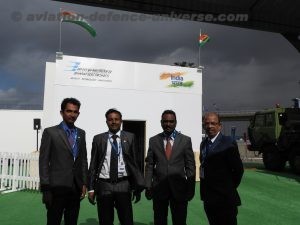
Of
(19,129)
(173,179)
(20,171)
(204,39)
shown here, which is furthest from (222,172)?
(19,129)

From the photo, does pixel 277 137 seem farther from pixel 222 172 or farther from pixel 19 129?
pixel 19 129

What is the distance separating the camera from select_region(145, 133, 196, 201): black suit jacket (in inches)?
169

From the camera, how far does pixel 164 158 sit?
14.3 feet

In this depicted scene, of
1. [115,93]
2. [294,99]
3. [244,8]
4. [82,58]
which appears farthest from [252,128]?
[244,8]

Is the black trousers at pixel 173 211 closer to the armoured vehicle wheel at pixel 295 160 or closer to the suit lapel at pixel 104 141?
the suit lapel at pixel 104 141

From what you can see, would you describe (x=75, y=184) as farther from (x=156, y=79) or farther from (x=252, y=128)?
(x=252, y=128)

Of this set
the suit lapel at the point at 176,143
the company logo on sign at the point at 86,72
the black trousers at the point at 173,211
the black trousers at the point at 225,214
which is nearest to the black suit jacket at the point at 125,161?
the black trousers at the point at 173,211

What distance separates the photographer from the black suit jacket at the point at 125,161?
418cm

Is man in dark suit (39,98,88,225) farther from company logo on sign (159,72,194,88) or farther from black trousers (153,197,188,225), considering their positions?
company logo on sign (159,72,194,88)

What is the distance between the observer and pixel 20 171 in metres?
10.6

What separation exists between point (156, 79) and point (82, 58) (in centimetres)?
303

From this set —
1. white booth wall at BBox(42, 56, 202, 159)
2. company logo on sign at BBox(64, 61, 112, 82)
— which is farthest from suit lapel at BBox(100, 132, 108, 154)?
company logo on sign at BBox(64, 61, 112, 82)

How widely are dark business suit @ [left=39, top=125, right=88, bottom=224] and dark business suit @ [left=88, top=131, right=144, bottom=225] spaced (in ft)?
0.71

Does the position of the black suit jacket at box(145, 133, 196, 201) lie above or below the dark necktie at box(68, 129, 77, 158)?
below
